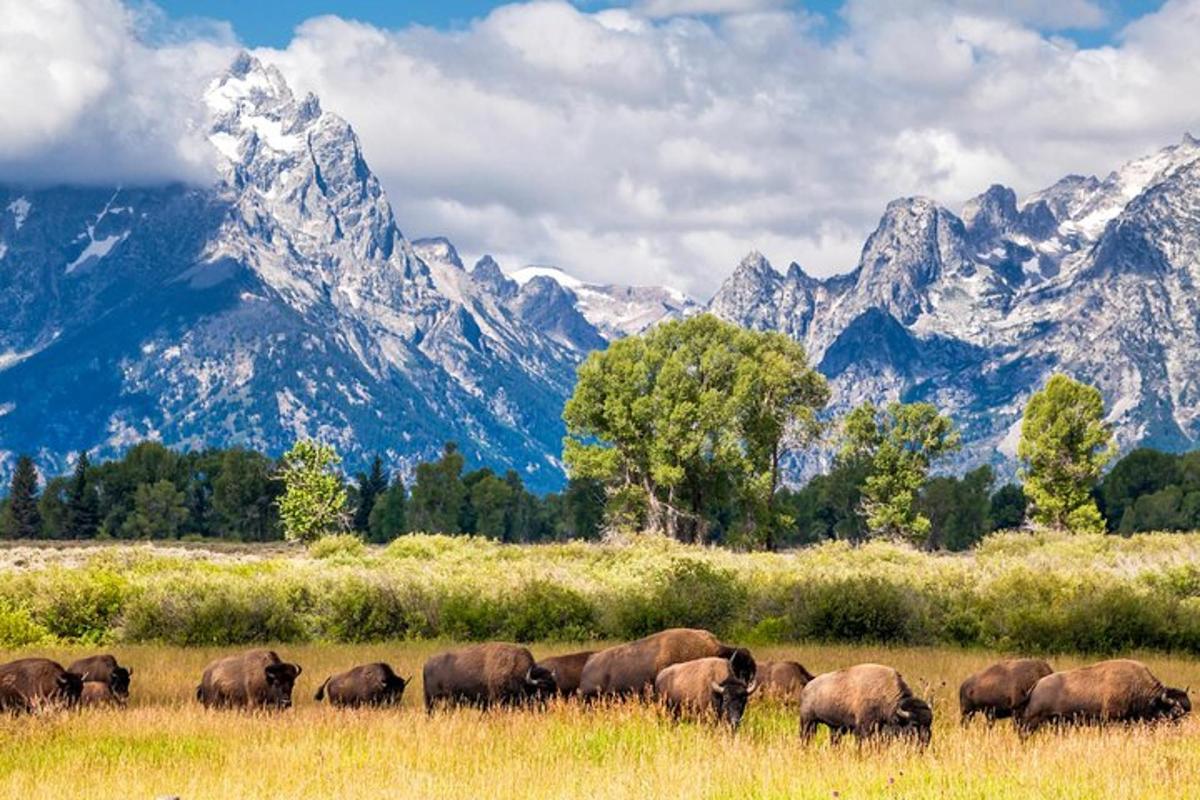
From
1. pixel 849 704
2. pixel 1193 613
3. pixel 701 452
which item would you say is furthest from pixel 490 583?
pixel 701 452

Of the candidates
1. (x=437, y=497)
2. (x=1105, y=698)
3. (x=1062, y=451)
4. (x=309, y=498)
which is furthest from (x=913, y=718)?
(x=437, y=497)

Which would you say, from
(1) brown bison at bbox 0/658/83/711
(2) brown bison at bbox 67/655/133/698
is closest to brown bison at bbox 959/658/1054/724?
(2) brown bison at bbox 67/655/133/698

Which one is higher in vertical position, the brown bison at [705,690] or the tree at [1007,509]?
the tree at [1007,509]

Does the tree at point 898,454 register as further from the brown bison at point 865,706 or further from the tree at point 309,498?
the brown bison at point 865,706

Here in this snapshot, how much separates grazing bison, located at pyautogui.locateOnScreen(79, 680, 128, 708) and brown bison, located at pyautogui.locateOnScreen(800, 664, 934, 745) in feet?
43.1

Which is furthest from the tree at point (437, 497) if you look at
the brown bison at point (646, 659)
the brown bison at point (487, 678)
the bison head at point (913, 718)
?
the bison head at point (913, 718)

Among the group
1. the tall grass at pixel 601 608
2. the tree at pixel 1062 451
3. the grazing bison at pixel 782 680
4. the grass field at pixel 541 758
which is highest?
the tree at pixel 1062 451

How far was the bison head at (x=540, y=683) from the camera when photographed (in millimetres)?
23875

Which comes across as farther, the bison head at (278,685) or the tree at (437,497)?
the tree at (437,497)

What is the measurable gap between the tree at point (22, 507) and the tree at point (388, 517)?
123ft

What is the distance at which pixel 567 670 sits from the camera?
2561 cm

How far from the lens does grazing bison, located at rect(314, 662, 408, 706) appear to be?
2558 centimetres

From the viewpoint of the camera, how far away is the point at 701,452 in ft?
296

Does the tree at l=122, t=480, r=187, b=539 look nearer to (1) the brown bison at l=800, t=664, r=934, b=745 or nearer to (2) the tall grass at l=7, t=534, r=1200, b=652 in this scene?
(2) the tall grass at l=7, t=534, r=1200, b=652
